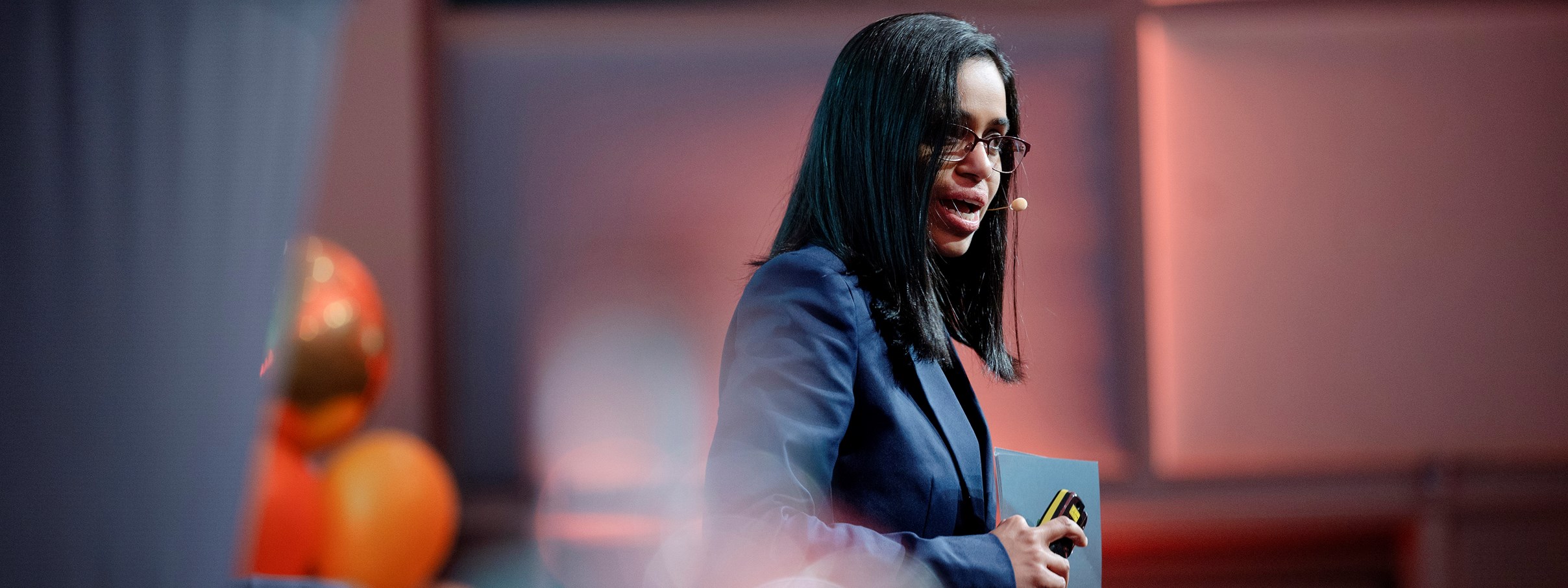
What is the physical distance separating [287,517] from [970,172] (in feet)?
5.14

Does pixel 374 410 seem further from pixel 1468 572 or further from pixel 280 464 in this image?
pixel 1468 572

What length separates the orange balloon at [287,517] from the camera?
5.58 feet

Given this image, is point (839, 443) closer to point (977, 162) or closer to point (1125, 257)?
point (977, 162)

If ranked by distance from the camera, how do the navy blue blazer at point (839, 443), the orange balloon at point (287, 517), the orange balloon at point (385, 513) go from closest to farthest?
1. the navy blue blazer at point (839, 443)
2. the orange balloon at point (287, 517)
3. the orange balloon at point (385, 513)

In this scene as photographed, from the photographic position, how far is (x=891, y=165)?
0.55 metres

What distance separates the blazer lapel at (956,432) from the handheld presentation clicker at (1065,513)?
0.17 ft

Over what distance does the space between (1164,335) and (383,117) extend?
1869 mm

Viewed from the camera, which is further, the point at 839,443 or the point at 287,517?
the point at 287,517

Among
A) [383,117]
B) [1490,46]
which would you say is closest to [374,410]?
[383,117]

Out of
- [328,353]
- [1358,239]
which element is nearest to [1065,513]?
[328,353]

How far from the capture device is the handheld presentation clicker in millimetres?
516

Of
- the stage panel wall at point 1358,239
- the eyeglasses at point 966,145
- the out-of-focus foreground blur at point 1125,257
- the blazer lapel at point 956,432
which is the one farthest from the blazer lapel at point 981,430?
the stage panel wall at point 1358,239

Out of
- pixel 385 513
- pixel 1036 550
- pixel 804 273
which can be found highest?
pixel 804 273

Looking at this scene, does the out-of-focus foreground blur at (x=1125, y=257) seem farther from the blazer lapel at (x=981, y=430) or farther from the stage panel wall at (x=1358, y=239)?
the blazer lapel at (x=981, y=430)
